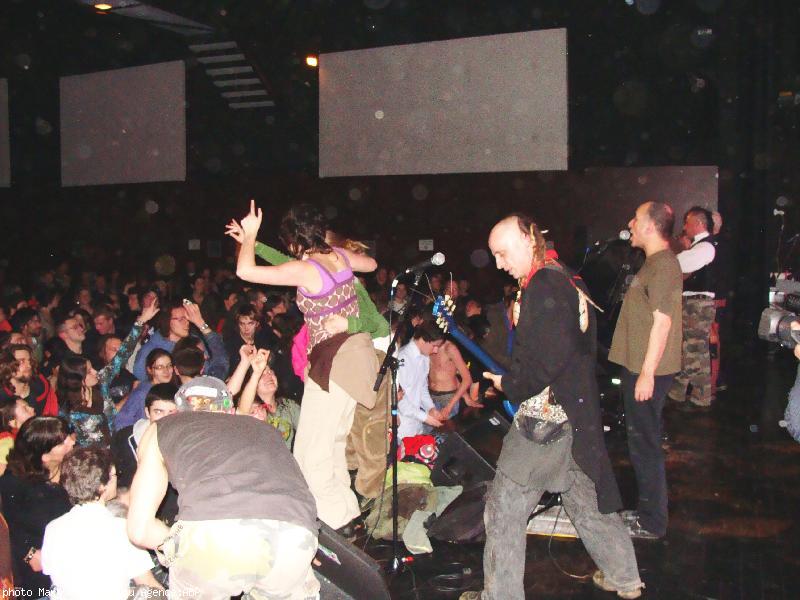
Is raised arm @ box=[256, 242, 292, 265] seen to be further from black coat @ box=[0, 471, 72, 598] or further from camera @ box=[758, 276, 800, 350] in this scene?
camera @ box=[758, 276, 800, 350]

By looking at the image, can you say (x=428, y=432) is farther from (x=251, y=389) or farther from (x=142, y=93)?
(x=142, y=93)

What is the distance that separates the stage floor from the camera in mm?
3365

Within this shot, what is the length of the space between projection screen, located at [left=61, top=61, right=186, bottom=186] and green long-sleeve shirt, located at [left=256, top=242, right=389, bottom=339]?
10.5 metres

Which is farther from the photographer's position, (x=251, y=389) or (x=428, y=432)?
(x=428, y=432)

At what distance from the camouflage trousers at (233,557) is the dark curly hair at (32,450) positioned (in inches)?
44.2

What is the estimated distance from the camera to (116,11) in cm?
1238

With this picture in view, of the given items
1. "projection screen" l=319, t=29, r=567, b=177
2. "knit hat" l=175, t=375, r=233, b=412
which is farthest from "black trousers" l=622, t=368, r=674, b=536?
"projection screen" l=319, t=29, r=567, b=177

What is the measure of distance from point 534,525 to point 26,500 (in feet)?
7.89

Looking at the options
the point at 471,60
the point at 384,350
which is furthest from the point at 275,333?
the point at 471,60

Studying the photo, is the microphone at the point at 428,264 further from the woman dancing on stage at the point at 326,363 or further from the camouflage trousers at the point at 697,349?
the camouflage trousers at the point at 697,349

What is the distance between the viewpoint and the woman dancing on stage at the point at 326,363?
11.3 feet

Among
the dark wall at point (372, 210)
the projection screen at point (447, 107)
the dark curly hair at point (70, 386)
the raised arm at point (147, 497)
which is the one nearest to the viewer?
the raised arm at point (147, 497)

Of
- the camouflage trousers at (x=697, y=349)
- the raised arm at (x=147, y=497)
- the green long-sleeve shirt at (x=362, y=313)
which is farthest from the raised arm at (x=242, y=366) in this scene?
the camouflage trousers at (x=697, y=349)

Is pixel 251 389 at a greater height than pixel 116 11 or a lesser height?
lesser
